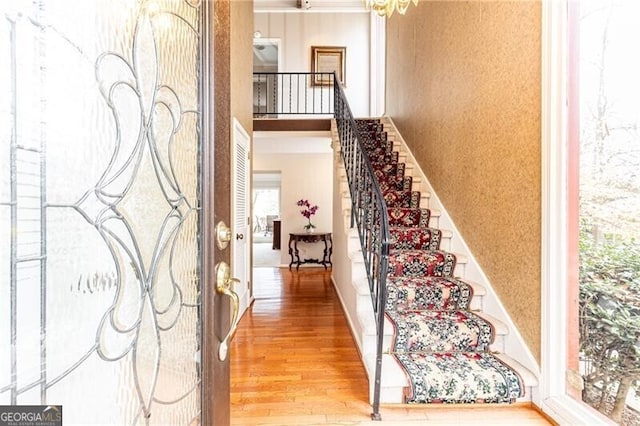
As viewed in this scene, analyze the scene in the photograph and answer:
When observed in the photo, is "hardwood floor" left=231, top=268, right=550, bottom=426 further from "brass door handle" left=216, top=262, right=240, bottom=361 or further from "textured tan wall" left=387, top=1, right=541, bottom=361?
"brass door handle" left=216, top=262, right=240, bottom=361

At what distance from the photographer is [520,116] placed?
201 centimetres

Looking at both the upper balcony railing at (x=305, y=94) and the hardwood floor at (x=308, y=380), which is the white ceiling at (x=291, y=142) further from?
the hardwood floor at (x=308, y=380)

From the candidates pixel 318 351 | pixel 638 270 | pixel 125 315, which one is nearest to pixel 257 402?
pixel 318 351

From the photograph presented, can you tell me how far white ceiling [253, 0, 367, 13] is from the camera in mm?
6016

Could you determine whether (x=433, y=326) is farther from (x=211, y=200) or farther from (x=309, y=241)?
(x=309, y=241)

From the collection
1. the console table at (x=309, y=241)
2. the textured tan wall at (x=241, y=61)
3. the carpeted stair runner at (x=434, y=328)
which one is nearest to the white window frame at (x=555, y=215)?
the carpeted stair runner at (x=434, y=328)

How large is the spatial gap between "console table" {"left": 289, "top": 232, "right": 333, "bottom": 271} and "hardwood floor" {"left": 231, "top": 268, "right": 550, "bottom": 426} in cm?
238

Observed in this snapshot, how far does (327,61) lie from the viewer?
653 centimetres

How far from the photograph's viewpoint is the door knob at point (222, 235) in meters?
0.79

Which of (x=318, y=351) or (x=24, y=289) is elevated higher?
(x=24, y=289)

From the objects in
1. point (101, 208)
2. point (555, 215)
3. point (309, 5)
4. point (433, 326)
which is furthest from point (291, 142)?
point (101, 208)

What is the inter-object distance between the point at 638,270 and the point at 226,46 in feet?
6.32

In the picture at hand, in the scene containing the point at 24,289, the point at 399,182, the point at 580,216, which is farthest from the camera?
the point at 399,182

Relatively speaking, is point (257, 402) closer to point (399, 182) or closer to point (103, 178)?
point (103, 178)
